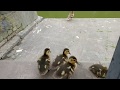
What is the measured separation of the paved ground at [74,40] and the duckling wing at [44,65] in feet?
2.28

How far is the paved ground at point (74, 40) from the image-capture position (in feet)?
17.7

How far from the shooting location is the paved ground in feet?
17.7

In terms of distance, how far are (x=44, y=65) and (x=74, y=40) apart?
328cm

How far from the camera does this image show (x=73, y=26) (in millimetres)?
7602

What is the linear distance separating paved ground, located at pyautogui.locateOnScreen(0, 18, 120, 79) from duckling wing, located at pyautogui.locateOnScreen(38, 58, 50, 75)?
70cm

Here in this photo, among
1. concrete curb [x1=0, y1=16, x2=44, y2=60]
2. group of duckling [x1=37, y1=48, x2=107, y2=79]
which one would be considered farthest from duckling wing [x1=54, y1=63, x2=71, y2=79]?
concrete curb [x1=0, y1=16, x2=44, y2=60]

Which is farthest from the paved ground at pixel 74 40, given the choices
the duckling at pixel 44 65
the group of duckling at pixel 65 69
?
the group of duckling at pixel 65 69

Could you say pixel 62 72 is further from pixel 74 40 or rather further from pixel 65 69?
pixel 74 40

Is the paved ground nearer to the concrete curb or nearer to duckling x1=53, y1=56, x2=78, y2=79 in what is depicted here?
the concrete curb

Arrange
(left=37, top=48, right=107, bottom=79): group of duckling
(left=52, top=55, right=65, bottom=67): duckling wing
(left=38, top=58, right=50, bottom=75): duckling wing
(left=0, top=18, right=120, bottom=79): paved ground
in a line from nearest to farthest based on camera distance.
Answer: (left=37, top=48, right=107, bottom=79): group of duckling → (left=38, top=58, right=50, bottom=75): duckling wing → (left=52, top=55, right=65, bottom=67): duckling wing → (left=0, top=18, right=120, bottom=79): paved ground

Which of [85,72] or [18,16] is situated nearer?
[85,72]
